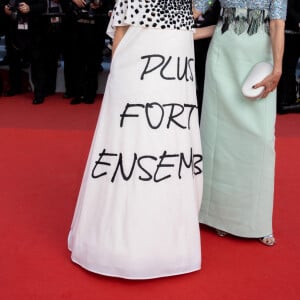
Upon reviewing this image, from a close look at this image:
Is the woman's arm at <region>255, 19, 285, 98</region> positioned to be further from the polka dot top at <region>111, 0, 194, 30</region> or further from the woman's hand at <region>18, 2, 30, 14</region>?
the woman's hand at <region>18, 2, 30, 14</region>

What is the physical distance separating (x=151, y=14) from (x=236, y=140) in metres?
0.80

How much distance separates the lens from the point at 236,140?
2533 mm

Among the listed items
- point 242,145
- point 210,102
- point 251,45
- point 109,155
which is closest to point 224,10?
point 251,45

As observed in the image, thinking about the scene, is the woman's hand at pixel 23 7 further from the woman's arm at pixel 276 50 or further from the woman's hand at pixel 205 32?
the woman's arm at pixel 276 50

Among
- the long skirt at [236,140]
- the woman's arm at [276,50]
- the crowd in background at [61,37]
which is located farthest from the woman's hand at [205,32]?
the crowd in background at [61,37]

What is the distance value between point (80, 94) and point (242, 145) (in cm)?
379

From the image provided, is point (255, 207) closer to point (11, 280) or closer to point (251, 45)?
point (251, 45)

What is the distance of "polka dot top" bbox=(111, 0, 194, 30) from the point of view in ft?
6.63

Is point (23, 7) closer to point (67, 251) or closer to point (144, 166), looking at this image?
point (67, 251)

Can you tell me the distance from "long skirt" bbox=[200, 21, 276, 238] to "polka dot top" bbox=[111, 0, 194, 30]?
47 centimetres

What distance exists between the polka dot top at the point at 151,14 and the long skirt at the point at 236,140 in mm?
467

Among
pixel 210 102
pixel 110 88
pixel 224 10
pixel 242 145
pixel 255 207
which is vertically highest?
pixel 224 10

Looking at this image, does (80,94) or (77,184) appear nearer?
(77,184)

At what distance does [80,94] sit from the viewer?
6059 mm
